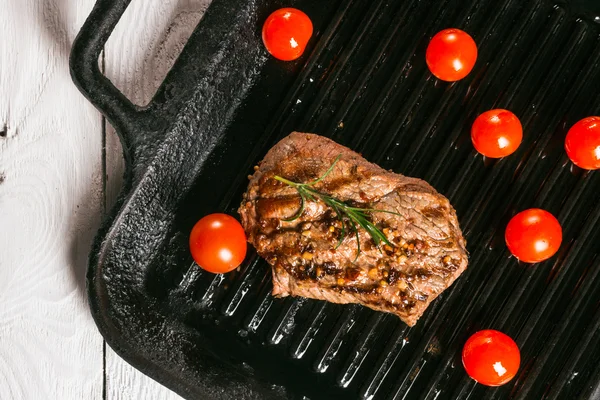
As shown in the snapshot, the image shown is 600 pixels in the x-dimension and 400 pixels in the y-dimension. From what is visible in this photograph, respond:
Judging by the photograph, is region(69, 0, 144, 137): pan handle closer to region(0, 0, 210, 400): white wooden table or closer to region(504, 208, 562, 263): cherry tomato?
region(0, 0, 210, 400): white wooden table

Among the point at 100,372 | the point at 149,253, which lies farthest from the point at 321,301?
the point at 100,372

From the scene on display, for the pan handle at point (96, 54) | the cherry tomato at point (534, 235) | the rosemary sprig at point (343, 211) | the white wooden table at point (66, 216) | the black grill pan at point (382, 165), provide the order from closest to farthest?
the rosemary sprig at point (343, 211), the pan handle at point (96, 54), the cherry tomato at point (534, 235), the black grill pan at point (382, 165), the white wooden table at point (66, 216)

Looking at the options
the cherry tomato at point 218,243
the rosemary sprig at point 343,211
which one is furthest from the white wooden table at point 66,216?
the rosemary sprig at point 343,211

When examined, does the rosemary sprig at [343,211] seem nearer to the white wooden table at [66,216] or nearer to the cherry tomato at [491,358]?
the cherry tomato at [491,358]

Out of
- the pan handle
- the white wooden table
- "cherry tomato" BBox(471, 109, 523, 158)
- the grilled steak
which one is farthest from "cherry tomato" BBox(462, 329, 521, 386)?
the pan handle

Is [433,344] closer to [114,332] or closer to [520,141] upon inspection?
[520,141]

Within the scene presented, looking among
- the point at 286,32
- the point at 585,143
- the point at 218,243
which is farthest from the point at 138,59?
the point at 585,143
